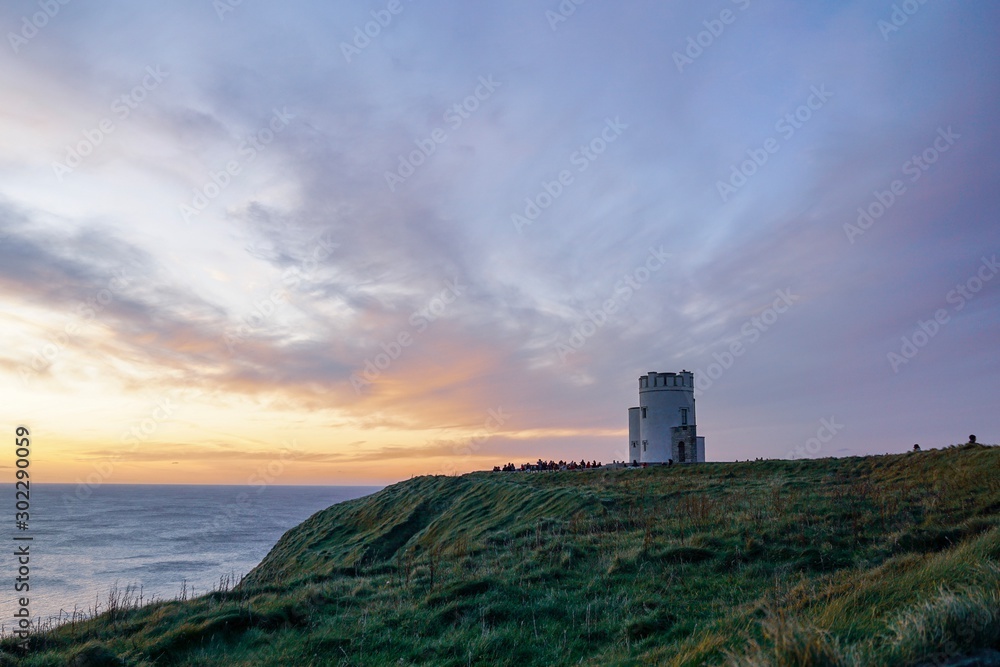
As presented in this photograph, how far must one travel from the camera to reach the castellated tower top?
54.7 meters

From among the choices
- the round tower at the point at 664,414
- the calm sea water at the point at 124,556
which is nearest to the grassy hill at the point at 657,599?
the calm sea water at the point at 124,556

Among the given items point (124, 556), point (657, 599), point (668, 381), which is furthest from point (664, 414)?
point (124, 556)

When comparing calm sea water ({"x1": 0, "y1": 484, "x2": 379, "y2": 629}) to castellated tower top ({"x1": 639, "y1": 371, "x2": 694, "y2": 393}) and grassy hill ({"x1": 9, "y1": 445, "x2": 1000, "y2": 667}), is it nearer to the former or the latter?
grassy hill ({"x1": 9, "y1": 445, "x2": 1000, "y2": 667})

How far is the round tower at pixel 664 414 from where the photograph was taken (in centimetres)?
5347

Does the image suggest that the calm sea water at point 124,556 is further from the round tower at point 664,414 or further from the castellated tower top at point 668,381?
the castellated tower top at point 668,381

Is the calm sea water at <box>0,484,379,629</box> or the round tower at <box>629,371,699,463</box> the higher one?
the round tower at <box>629,371,699,463</box>

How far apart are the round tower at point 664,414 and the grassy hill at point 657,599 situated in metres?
30.7

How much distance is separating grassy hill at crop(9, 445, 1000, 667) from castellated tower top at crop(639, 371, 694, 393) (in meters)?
31.6

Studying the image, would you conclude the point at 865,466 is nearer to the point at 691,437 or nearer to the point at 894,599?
the point at 691,437

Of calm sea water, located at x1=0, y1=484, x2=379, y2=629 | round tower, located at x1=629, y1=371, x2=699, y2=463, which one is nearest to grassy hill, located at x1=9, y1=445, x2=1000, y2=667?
calm sea water, located at x1=0, y1=484, x2=379, y2=629

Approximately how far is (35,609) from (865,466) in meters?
50.0

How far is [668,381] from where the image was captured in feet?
179

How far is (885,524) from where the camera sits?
15.8 m

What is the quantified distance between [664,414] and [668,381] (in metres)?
3.10
